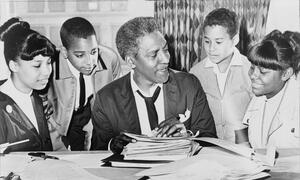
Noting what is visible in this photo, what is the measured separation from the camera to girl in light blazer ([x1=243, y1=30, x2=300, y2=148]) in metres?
2.12

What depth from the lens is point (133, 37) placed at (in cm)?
210

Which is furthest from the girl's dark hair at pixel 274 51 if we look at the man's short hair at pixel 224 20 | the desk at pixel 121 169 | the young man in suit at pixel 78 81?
the young man in suit at pixel 78 81

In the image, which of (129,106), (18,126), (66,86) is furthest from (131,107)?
(18,126)

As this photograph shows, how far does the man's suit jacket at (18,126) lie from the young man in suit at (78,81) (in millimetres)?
64

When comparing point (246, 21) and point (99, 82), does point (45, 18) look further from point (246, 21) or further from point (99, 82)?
point (246, 21)

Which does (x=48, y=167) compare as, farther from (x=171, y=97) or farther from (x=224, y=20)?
(x=224, y=20)

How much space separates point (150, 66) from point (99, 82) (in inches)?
10.9

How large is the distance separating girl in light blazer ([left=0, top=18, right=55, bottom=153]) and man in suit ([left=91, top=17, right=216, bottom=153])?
29cm

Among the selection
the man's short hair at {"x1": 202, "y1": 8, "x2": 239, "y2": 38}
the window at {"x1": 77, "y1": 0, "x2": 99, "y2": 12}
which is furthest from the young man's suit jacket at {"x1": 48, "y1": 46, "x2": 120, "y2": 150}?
the man's short hair at {"x1": 202, "y1": 8, "x2": 239, "y2": 38}

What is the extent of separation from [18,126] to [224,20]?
1.19 m

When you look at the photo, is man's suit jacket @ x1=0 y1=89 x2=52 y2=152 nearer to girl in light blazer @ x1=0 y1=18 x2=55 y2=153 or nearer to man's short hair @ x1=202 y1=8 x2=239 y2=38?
girl in light blazer @ x1=0 y1=18 x2=55 y2=153

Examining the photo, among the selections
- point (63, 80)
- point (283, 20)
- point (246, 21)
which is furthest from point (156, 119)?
point (283, 20)

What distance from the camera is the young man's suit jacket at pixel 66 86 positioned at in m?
2.12

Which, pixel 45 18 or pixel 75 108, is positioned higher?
pixel 45 18
